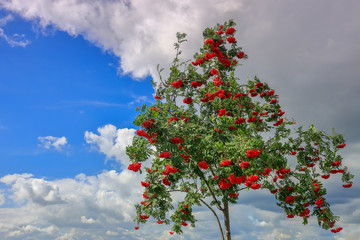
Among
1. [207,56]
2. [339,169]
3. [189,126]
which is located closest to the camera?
[189,126]

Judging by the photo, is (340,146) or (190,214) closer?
(340,146)

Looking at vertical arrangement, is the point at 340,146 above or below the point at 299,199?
above

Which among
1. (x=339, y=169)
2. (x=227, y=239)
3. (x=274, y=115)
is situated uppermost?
(x=274, y=115)

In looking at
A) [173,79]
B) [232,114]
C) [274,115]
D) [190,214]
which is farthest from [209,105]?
[190,214]

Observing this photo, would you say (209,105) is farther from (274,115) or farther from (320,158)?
(320,158)

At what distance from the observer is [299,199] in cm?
1327

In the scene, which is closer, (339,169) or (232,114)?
(339,169)

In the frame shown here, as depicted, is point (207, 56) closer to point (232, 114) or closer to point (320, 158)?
point (232, 114)

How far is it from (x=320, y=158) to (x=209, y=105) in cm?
575

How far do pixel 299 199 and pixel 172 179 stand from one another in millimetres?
6122

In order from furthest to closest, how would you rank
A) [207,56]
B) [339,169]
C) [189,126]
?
→ [207,56], [339,169], [189,126]

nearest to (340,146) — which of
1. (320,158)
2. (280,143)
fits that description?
(320,158)

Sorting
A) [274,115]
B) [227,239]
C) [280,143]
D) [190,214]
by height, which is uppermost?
[274,115]

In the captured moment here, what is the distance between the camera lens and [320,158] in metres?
13.1
